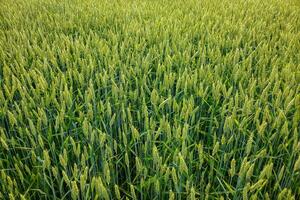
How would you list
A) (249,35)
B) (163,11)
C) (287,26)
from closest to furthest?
(249,35), (287,26), (163,11)

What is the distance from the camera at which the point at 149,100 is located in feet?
4.73

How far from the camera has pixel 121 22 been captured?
8.29 feet

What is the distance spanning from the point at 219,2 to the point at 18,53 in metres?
2.14

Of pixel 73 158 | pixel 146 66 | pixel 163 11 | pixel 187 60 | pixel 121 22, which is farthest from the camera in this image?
pixel 163 11

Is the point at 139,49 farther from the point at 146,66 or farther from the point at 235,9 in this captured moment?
the point at 235,9

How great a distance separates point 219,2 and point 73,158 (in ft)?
8.42

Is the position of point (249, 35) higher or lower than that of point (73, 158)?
higher

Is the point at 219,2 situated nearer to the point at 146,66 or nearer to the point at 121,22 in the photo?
the point at 121,22

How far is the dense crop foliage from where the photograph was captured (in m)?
0.96

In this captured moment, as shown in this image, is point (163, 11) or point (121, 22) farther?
point (163, 11)

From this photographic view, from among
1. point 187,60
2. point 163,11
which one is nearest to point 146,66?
point 187,60

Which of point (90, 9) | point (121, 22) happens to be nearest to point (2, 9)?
point (90, 9)

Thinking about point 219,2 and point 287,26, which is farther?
point 219,2

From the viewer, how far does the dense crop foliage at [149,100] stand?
0.96m
